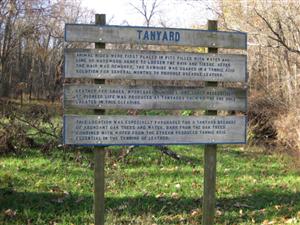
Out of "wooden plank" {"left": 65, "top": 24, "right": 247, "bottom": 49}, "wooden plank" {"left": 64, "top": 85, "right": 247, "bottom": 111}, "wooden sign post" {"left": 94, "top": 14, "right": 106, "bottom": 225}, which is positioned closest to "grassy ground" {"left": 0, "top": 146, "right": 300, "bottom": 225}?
"wooden sign post" {"left": 94, "top": 14, "right": 106, "bottom": 225}

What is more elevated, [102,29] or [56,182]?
[102,29]

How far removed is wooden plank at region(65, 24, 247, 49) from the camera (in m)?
5.08

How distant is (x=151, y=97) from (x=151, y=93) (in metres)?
0.05

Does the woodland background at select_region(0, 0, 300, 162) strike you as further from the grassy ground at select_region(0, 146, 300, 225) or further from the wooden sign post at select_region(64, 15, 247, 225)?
the wooden sign post at select_region(64, 15, 247, 225)

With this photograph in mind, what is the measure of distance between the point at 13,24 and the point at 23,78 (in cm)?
2587

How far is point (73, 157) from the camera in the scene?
1110 centimetres

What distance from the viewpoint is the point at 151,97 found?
5.24 m

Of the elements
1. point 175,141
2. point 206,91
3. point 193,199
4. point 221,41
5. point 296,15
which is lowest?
point 193,199

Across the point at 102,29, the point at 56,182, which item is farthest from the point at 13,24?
the point at 102,29

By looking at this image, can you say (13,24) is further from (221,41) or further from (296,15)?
(221,41)

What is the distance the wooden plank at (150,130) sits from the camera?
5.05 metres

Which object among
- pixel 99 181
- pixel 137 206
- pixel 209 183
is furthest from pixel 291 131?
pixel 99 181

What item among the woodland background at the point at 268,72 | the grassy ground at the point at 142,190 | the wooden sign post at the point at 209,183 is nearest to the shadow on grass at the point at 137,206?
the grassy ground at the point at 142,190

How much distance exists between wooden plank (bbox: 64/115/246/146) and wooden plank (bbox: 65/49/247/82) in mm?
479
